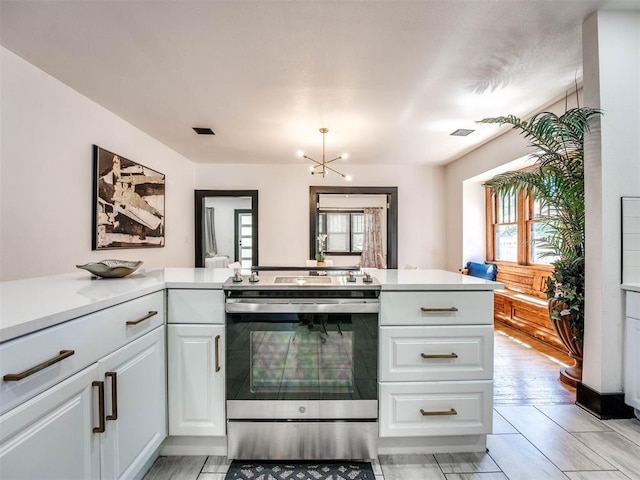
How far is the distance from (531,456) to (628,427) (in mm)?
740

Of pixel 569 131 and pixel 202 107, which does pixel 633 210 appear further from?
pixel 202 107

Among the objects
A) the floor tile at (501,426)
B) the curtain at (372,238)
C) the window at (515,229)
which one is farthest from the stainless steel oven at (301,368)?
the curtain at (372,238)

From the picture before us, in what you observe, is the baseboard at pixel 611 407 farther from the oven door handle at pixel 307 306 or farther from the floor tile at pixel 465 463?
Result: the oven door handle at pixel 307 306

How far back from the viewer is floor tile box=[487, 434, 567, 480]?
5.10 feet

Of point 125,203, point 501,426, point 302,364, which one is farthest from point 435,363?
point 125,203

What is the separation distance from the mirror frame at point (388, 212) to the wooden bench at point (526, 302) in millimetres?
1666

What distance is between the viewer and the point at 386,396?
5.37ft

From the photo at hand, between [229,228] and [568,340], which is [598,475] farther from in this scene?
[229,228]

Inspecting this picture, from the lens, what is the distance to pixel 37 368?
2.84 ft

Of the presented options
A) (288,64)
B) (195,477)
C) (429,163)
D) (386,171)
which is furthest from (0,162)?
(429,163)

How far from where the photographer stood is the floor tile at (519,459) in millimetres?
1554

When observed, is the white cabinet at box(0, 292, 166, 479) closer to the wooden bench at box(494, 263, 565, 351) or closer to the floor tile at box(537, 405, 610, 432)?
the floor tile at box(537, 405, 610, 432)

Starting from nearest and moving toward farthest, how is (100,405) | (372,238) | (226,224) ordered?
(100,405), (372,238), (226,224)

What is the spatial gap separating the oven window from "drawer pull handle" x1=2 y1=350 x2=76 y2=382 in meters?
0.73
